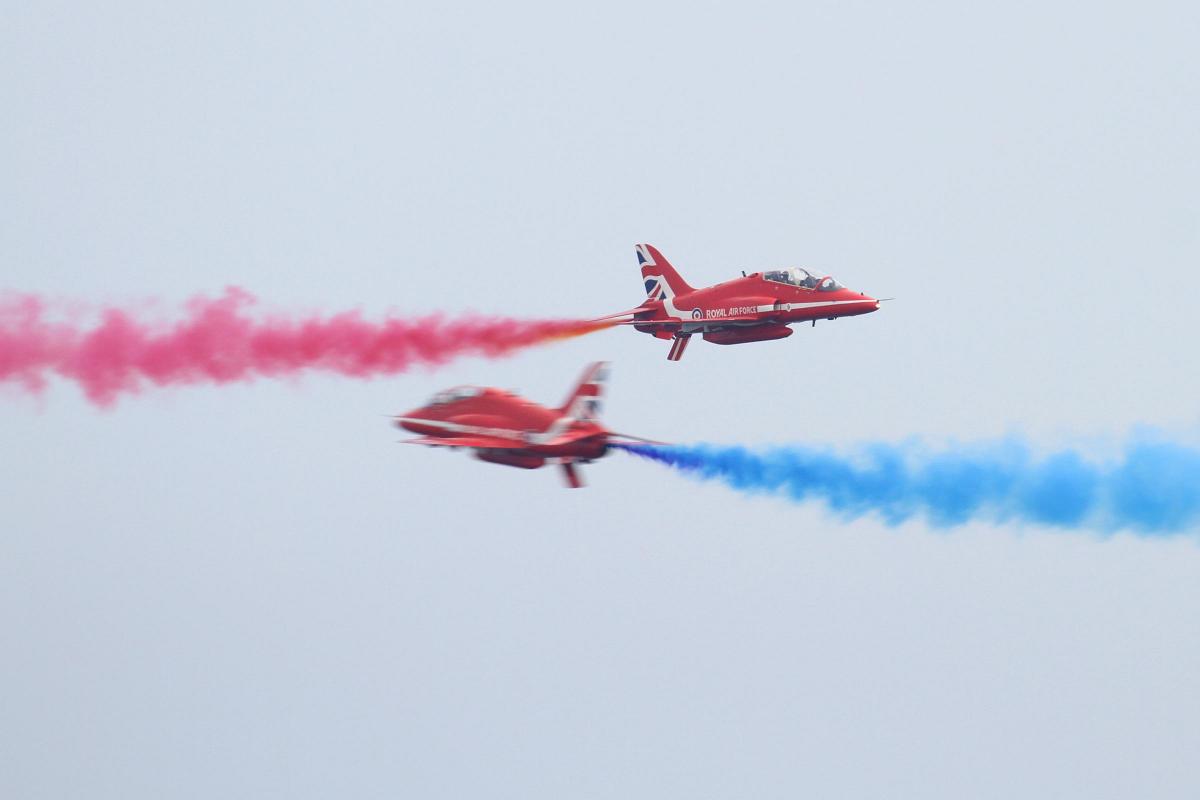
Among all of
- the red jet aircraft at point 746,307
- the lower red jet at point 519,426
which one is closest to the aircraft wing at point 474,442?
the lower red jet at point 519,426

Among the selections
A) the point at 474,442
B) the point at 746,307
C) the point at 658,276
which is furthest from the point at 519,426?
the point at 658,276

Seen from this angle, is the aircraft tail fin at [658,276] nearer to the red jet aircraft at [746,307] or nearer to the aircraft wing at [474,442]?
the red jet aircraft at [746,307]

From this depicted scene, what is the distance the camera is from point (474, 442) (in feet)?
211

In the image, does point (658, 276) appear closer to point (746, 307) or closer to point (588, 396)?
point (746, 307)

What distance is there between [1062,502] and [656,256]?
2438 cm

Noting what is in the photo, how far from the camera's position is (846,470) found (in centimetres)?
6531

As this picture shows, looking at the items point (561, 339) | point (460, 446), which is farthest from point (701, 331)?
point (460, 446)

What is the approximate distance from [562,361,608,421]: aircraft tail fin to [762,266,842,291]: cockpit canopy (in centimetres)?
1467

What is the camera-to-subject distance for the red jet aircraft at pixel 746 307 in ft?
249

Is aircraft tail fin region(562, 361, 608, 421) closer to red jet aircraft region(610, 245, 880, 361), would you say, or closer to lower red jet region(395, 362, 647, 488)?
lower red jet region(395, 362, 647, 488)

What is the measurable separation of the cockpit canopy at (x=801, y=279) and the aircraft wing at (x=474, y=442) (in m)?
15.5

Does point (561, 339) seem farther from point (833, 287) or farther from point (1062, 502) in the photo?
point (1062, 502)

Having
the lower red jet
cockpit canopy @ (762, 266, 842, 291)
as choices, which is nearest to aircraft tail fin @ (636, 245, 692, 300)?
cockpit canopy @ (762, 266, 842, 291)

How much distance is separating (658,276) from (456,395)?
56.4 feet
